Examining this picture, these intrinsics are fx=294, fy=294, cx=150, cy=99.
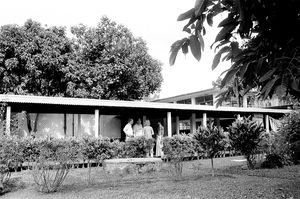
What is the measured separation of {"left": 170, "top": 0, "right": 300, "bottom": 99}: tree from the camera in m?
2.26

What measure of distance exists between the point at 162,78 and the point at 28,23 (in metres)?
12.3

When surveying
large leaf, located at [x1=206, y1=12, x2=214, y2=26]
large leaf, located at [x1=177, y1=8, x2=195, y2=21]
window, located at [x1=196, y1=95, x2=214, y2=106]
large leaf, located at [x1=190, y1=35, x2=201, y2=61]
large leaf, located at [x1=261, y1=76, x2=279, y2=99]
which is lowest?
Result: large leaf, located at [x1=261, y1=76, x2=279, y2=99]

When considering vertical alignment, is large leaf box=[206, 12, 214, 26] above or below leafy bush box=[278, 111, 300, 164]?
above

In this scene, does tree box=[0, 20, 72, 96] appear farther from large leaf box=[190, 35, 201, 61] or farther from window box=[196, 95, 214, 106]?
large leaf box=[190, 35, 201, 61]

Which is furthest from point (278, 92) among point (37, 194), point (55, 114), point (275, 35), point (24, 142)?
point (55, 114)

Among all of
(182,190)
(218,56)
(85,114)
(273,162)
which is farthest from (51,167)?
(85,114)

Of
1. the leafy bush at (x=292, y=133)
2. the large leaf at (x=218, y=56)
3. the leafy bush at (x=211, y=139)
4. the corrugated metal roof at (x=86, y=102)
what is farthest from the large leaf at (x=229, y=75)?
the corrugated metal roof at (x=86, y=102)

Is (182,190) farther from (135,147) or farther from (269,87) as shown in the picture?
(135,147)

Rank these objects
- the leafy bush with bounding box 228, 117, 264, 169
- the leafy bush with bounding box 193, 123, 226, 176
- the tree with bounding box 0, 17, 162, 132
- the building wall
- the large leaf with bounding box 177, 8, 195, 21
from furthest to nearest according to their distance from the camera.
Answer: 1. the tree with bounding box 0, 17, 162, 132
2. the building wall
3. the leafy bush with bounding box 228, 117, 264, 169
4. the leafy bush with bounding box 193, 123, 226, 176
5. the large leaf with bounding box 177, 8, 195, 21

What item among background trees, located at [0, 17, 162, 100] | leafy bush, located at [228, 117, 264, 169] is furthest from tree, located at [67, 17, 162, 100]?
leafy bush, located at [228, 117, 264, 169]

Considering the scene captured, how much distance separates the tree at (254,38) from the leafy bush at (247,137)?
8.79 meters

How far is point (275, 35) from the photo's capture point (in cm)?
264

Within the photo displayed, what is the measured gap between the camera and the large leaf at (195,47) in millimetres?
2260

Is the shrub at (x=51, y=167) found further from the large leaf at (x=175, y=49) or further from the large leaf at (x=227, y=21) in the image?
the large leaf at (x=227, y=21)
